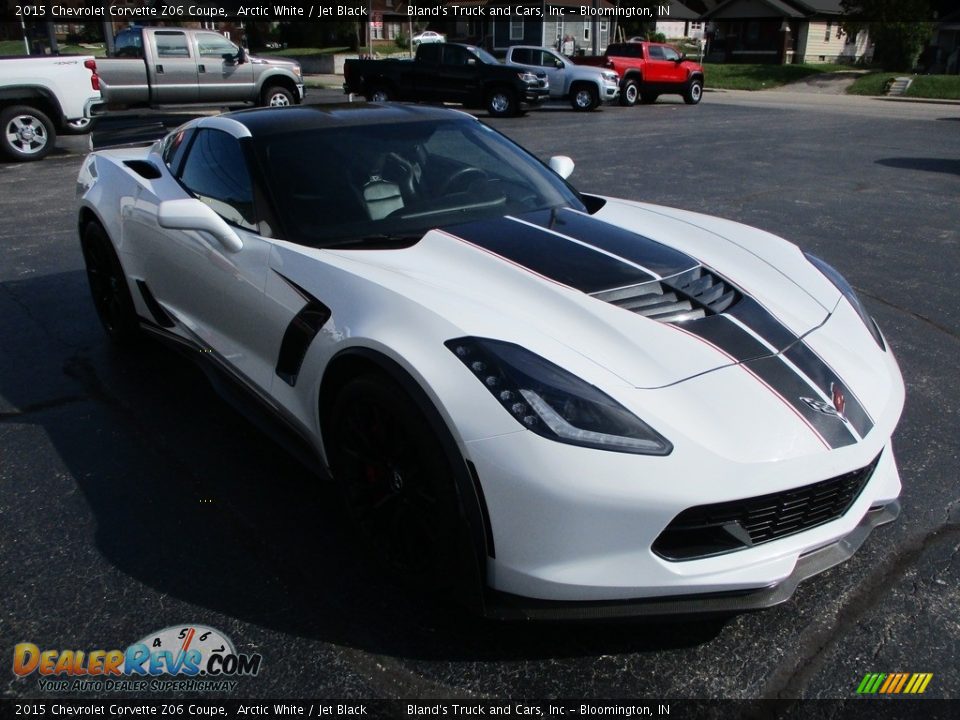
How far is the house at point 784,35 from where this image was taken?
53.1m

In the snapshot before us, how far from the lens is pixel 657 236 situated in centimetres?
340

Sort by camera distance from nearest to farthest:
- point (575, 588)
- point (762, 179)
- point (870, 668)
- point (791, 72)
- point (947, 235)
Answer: point (575, 588), point (870, 668), point (947, 235), point (762, 179), point (791, 72)

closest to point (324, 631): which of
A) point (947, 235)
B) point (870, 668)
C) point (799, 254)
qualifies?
point (870, 668)

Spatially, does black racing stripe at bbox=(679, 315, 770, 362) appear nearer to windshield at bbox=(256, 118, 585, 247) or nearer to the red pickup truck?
windshield at bbox=(256, 118, 585, 247)

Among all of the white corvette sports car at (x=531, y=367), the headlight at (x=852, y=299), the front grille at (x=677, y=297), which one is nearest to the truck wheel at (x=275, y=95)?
the white corvette sports car at (x=531, y=367)

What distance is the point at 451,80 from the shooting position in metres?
19.8

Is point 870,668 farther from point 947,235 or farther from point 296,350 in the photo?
point 947,235

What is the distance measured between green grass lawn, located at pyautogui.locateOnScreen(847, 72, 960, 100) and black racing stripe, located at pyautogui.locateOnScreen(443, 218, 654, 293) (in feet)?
97.9

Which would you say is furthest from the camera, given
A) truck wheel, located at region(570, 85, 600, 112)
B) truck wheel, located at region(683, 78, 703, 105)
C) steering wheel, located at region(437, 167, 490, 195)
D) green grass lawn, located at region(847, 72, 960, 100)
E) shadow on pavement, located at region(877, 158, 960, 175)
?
green grass lawn, located at region(847, 72, 960, 100)

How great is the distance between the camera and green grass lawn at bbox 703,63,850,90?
113 feet

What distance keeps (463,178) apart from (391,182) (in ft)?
1.16

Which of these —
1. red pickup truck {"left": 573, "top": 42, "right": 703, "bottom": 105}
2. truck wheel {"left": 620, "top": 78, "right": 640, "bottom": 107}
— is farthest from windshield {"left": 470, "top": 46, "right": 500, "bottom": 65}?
truck wheel {"left": 620, "top": 78, "right": 640, "bottom": 107}

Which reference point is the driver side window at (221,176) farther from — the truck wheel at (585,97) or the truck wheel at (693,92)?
the truck wheel at (693,92)

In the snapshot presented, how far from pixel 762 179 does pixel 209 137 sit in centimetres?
806
